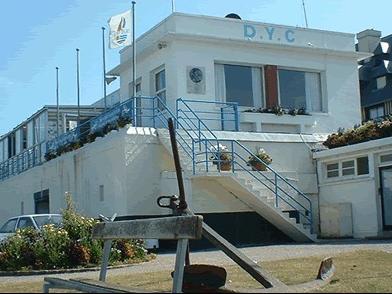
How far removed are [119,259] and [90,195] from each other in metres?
8.51

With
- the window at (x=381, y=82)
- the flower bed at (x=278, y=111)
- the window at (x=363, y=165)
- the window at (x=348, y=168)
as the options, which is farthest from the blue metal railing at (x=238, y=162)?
the window at (x=381, y=82)

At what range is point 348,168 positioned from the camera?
23.5 meters

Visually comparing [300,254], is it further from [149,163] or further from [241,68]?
[241,68]

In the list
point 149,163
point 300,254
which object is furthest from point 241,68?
point 300,254

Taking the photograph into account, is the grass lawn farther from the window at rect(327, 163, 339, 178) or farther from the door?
the window at rect(327, 163, 339, 178)

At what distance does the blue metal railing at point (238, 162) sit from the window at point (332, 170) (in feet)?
4.24

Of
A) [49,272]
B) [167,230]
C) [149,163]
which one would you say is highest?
[149,163]

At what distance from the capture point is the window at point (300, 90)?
94.9 ft

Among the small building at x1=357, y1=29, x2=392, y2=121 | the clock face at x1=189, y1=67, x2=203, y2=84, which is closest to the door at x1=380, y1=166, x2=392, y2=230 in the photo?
the clock face at x1=189, y1=67, x2=203, y2=84

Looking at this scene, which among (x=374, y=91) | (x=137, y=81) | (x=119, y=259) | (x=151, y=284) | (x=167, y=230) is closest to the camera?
(x=167, y=230)

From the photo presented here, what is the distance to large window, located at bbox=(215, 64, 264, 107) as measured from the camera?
2730cm

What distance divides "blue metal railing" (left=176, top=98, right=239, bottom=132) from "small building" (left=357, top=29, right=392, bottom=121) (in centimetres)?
2034

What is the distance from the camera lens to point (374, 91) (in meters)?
45.5

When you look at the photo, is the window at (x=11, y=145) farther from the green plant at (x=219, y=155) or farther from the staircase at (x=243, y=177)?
the green plant at (x=219, y=155)
